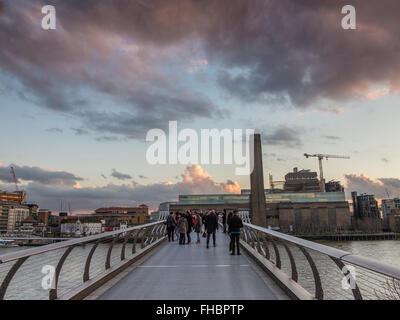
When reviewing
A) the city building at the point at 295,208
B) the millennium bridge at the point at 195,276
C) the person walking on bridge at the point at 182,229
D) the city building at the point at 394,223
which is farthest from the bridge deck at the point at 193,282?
the city building at the point at 394,223

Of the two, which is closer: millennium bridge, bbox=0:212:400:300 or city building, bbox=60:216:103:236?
millennium bridge, bbox=0:212:400:300

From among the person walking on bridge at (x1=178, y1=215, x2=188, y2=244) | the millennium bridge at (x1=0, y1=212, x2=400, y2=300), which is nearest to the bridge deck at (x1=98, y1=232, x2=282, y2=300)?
the millennium bridge at (x1=0, y1=212, x2=400, y2=300)

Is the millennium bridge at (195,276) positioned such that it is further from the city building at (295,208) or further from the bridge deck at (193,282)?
the city building at (295,208)

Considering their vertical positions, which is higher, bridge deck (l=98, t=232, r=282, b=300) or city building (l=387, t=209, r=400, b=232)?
bridge deck (l=98, t=232, r=282, b=300)

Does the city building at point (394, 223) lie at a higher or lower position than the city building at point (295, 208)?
lower

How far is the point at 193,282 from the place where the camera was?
21.1 feet

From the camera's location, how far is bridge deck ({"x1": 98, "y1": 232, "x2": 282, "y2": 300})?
5.38 meters

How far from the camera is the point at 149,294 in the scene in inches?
215

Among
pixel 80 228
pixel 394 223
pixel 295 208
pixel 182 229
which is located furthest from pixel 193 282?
pixel 394 223

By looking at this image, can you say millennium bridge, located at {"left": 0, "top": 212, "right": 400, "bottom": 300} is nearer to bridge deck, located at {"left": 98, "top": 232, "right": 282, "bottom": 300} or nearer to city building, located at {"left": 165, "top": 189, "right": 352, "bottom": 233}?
bridge deck, located at {"left": 98, "top": 232, "right": 282, "bottom": 300}

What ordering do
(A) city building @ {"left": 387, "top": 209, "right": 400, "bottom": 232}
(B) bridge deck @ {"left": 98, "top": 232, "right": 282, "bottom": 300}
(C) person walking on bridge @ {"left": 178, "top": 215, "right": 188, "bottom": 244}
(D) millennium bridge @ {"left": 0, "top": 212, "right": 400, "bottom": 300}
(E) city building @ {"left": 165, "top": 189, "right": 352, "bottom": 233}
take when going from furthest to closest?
(A) city building @ {"left": 387, "top": 209, "right": 400, "bottom": 232}
(E) city building @ {"left": 165, "top": 189, "right": 352, "bottom": 233}
(C) person walking on bridge @ {"left": 178, "top": 215, "right": 188, "bottom": 244}
(B) bridge deck @ {"left": 98, "top": 232, "right": 282, "bottom": 300}
(D) millennium bridge @ {"left": 0, "top": 212, "right": 400, "bottom": 300}

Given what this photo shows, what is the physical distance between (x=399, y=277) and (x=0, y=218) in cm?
23362

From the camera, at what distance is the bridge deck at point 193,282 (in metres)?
5.38
